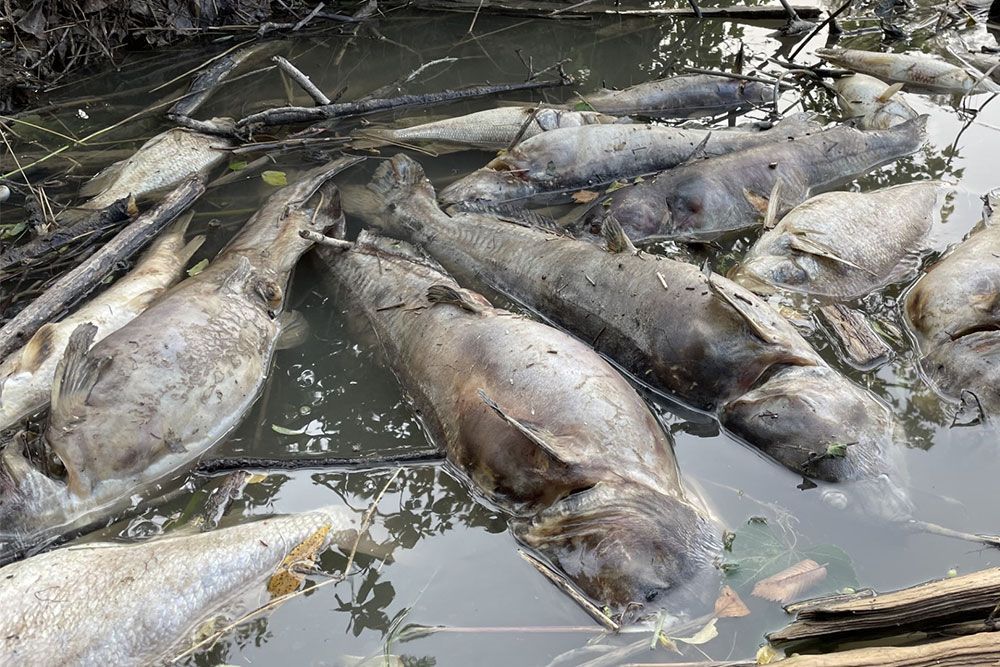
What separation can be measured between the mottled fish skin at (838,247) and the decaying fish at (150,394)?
309 cm

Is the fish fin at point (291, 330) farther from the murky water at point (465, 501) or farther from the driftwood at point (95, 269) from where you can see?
the driftwood at point (95, 269)

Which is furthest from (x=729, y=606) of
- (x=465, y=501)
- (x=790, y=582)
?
(x=465, y=501)

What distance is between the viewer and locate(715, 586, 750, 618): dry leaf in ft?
10.5

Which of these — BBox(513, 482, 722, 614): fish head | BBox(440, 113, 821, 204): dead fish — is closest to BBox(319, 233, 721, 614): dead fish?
BBox(513, 482, 722, 614): fish head

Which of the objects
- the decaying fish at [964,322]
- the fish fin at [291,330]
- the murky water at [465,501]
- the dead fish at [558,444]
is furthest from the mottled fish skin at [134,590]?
the decaying fish at [964,322]

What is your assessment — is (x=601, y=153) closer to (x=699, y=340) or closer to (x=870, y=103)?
(x=870, y=103)

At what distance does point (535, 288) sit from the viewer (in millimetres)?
5223

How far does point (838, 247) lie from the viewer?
5.31 m

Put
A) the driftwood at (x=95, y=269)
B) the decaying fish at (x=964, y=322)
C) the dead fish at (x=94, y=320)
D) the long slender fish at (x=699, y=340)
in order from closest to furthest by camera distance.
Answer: the long slender fish at (x=699, y=340) < the decaying fish at (x=964, y=322) < the dead fish at (x=94, y=320) < the driftwood at (x=95, y=269)

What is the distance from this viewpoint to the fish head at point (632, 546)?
3.17m

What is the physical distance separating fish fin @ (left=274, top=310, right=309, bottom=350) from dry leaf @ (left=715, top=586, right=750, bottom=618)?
3.07 meters

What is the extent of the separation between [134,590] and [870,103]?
7.03 meters

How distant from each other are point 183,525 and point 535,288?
248 cm

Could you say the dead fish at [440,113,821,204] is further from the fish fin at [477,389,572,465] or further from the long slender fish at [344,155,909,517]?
the fish fin at [477,389,572,465]
